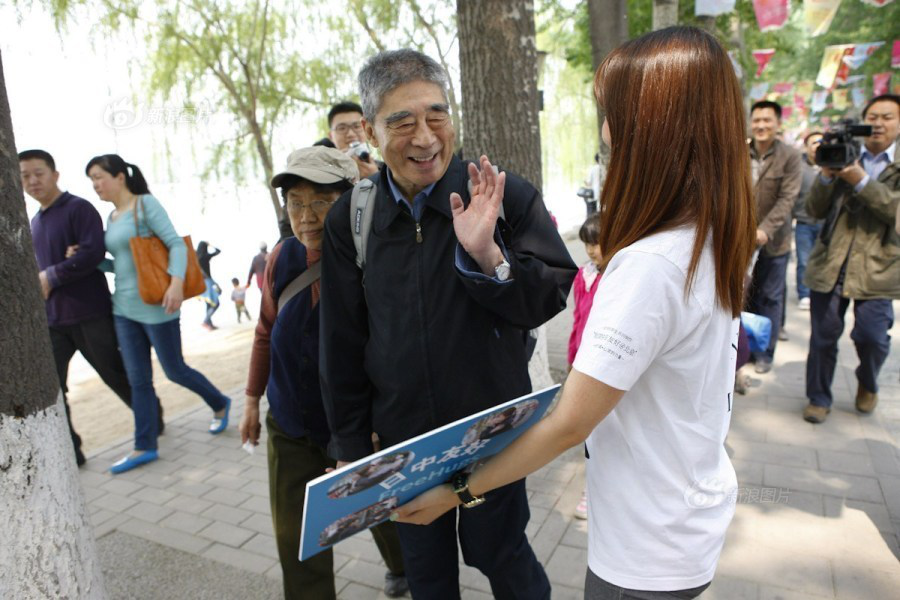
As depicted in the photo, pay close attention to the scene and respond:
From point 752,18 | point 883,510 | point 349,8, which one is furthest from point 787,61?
point 883,510

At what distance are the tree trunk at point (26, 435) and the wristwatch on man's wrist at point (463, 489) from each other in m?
1.22

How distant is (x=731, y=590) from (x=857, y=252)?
2343 mm

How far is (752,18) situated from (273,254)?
39.8ft

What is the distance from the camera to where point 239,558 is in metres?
3.28

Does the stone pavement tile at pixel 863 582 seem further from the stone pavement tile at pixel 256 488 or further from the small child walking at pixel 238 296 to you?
the small child walking at pixel 238 296

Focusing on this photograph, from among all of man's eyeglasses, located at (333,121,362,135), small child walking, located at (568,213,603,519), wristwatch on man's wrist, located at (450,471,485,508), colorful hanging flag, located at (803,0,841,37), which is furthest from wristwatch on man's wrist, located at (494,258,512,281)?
colorful hanging flag, located at (803,0,841,37)

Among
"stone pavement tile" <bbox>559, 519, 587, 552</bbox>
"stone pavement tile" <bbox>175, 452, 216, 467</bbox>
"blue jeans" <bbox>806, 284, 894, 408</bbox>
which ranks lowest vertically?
"stone pavement tile" <bbox>175, 452, 216, 467</bbox>

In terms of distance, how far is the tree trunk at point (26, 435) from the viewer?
1.73 meters

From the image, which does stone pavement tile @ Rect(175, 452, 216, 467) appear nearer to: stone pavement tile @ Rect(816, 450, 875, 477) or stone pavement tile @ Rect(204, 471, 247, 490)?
stone pavement tile @ Rect(204, 471, 247, 490)

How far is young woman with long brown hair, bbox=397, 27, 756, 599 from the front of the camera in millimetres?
1158

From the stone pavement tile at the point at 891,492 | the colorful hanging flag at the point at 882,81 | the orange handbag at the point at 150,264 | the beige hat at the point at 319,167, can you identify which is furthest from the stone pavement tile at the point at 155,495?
the colorful hanging flag at the point at 882,81

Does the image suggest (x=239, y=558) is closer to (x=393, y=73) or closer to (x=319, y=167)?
(x=319, y=167)

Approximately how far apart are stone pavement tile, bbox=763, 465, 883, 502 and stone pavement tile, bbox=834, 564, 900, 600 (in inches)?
26.5

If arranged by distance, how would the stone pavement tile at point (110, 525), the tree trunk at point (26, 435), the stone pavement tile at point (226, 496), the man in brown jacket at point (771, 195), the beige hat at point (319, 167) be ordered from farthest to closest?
1. the man in brown jacket at point (771, 195)
2. the stone pavement tile at point (226, 496)
3. the stone pavement tile at point (110, 525)
4. the beige hat at point (319, 167)
5. the tree trunk at point (26, 435)
